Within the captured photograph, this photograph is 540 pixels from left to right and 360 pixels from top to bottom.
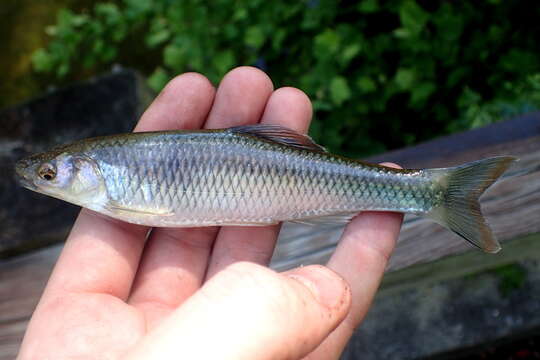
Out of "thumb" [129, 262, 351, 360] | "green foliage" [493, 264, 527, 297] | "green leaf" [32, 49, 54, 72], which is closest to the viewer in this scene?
"thumb" [129, 262, 351, 360]

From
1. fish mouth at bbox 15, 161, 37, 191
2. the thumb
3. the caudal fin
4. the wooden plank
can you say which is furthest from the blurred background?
the thumb

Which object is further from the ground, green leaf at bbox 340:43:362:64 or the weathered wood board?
green leaf at bbox 340:43:362:64

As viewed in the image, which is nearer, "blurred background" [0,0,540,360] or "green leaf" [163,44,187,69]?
"blurred background" [0,0,540,360]

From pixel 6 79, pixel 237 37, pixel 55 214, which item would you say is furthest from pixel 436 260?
pixel 6 79

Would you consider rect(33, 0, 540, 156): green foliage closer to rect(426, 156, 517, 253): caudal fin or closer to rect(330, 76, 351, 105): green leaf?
rect(330, 76, 351, 105): green leaf

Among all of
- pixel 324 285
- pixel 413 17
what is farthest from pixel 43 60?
pixel 324 285

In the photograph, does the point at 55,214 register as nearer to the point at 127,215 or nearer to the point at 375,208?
the point at 127,215

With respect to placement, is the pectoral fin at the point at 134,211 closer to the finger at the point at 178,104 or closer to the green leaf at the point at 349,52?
the finger at the point at 178,104
